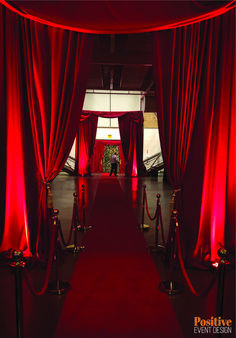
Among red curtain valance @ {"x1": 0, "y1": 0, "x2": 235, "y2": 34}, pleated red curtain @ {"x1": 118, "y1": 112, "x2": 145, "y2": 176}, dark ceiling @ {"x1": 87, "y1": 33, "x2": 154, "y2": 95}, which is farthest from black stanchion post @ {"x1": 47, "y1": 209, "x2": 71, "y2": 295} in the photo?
pleated red curtain @ {"x1": 118, "y1": 112, "x2": 145, "y2": 176}

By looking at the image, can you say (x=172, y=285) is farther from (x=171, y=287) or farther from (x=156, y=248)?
(x=156, y=248)

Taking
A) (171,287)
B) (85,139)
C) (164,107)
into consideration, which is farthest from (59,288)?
(85,139)

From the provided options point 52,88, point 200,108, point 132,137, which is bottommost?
point 200,108

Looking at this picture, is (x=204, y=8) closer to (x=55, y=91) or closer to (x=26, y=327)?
(x=55, y=91)

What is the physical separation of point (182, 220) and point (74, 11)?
9.71 ft

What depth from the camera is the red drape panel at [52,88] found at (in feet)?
10.5

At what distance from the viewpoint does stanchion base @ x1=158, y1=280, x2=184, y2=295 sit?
8.87ft

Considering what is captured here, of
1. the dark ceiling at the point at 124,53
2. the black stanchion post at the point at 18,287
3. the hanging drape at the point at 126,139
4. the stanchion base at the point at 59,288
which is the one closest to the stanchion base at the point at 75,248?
the stanchion base at the point at 59,288

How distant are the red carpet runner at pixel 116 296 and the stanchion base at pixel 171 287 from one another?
2.5 inches

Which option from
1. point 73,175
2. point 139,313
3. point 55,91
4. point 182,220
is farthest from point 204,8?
point 73,175

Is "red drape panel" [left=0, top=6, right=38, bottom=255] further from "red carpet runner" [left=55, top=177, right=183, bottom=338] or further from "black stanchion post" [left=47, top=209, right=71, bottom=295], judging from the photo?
"red carpet runner" [left=55, top=177, right=183, bottom=338]

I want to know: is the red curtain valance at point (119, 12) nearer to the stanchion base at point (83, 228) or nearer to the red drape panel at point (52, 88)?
the red drape panel at point (52, 88)

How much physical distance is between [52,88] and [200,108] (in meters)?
1.94

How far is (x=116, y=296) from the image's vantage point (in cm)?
262
